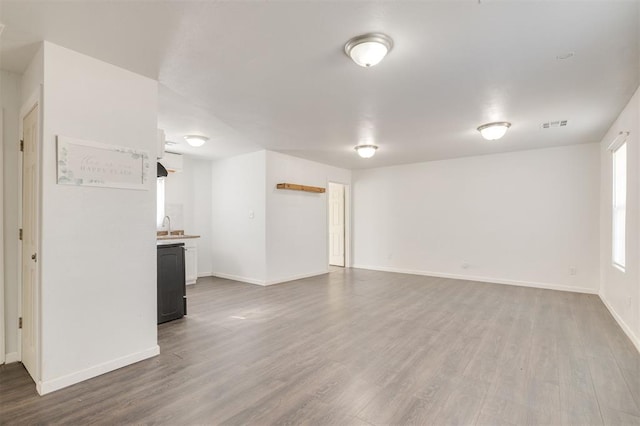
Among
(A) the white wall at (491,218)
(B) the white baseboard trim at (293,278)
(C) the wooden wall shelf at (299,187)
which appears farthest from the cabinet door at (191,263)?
(A) the white wall at (491,218)

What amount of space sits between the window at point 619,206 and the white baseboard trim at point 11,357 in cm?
617

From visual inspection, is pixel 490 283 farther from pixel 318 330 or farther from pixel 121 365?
pixel 121 365

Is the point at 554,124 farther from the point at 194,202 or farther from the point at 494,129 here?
the point at 194,202

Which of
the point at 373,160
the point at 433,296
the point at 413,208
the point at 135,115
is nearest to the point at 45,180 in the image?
the point at 135,115

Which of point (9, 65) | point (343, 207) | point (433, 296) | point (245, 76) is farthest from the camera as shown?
point (343, 207)

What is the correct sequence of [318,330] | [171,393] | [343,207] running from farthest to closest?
[343,207], [318,330], [171,393]

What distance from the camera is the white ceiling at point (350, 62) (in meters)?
1.88

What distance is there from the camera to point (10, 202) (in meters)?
2.69

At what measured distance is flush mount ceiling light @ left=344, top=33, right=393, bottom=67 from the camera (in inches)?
82.5

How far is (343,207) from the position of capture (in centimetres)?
803

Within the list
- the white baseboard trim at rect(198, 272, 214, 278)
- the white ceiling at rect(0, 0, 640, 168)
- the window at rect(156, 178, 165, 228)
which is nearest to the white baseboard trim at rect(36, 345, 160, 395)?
the white ceiling at rect(0, 0, 640, 168)

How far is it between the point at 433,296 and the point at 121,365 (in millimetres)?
4101

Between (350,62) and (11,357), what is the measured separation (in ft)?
12.1

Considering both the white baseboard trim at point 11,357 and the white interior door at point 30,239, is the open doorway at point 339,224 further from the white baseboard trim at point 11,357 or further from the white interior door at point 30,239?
the white baseboard trim at point 11,357
